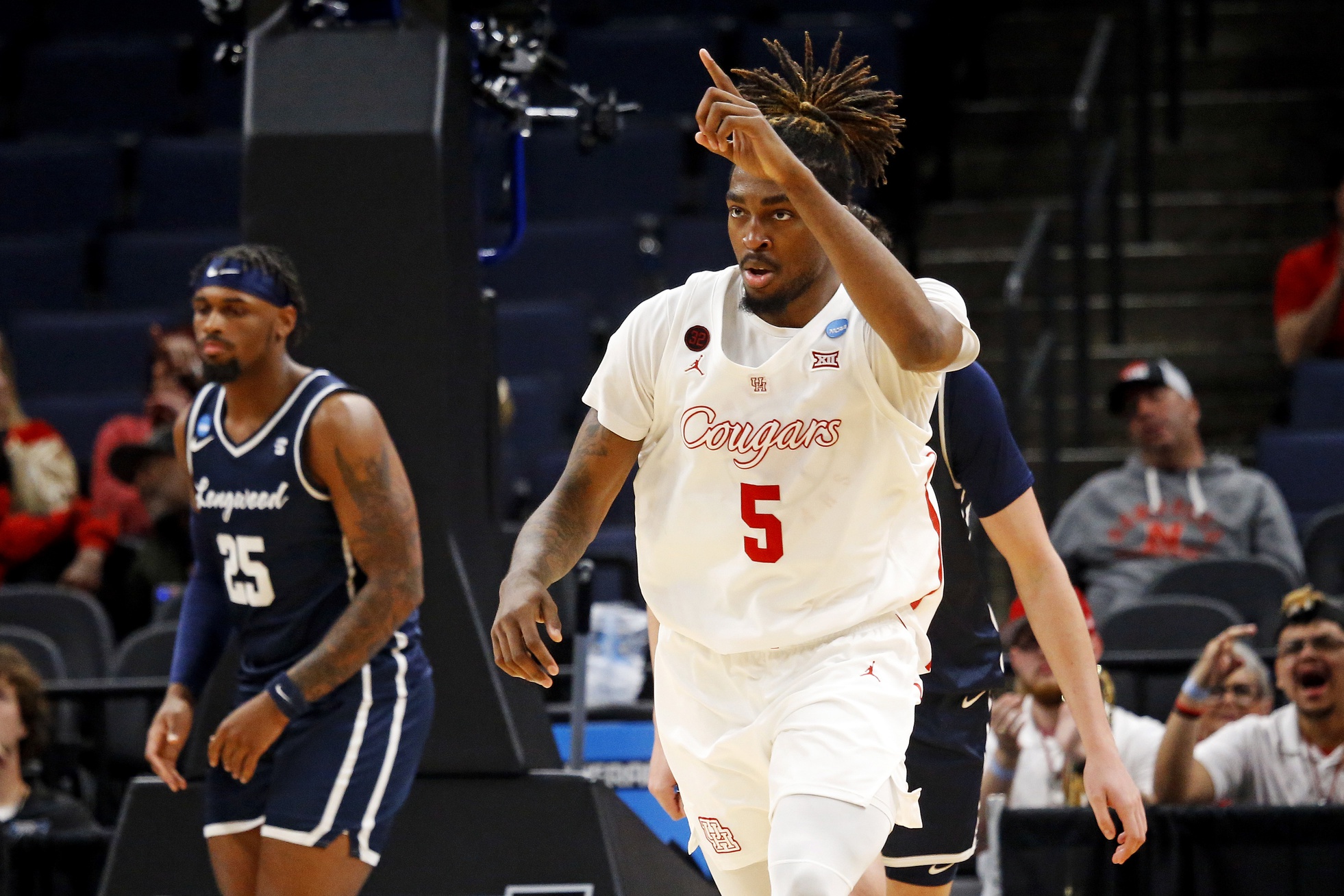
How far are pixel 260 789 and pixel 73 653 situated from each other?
10.9 feet

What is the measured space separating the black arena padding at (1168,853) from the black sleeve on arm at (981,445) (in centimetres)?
158

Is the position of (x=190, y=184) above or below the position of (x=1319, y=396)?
above

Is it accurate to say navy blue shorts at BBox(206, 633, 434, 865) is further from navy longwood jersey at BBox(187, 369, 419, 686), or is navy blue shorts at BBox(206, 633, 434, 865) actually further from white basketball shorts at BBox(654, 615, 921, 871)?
white basketball shorts at BBox(654, 615, 921, 871)

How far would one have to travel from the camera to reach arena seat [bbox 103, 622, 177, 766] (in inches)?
257

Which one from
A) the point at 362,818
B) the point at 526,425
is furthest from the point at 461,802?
the point at 526,425

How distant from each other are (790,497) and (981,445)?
811 mm

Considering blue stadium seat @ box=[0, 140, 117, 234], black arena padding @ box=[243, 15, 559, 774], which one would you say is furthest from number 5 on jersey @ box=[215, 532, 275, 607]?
blue stadium seat @ box=[0, 140, 117, 234]

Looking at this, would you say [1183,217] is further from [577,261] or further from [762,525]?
[762,525]

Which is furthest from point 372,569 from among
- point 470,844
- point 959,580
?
point 959,580

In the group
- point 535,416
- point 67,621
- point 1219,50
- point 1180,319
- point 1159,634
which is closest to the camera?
point 1159,634

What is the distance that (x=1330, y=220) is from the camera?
9125 mm

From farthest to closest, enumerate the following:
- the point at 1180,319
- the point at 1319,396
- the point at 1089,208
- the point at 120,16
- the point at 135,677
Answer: the point at 120,16
the point at 1180,319
the point at 1089,208
the point at 1319,396
the point at 135,677

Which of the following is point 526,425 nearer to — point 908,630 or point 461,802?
point 461,802

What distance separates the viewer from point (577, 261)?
356 inches
